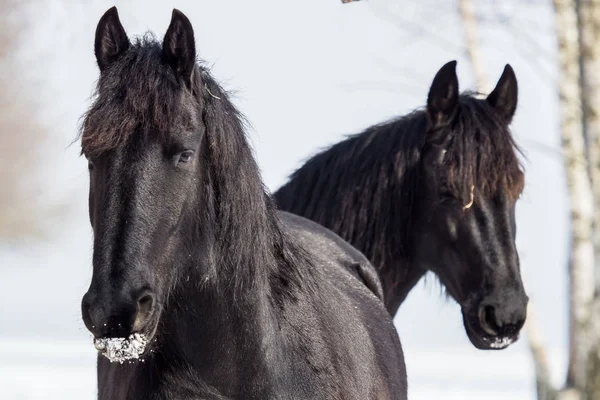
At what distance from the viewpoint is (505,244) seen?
17.1 feet

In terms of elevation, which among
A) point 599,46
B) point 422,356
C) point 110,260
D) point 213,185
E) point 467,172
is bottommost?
point 422,356

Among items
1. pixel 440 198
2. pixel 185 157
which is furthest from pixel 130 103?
pixel 440 198

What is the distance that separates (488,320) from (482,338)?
0.11 m

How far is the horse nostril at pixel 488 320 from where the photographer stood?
5102 millimetres

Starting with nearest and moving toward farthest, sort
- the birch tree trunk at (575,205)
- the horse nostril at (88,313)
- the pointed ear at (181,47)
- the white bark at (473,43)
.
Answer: the horse nostril at (88,313)
the pointed ear at (181,47)
the birch tree trunk at (575,205)
the white bark at (473,43)

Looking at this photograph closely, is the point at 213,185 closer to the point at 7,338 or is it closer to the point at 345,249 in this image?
the point at 345,249

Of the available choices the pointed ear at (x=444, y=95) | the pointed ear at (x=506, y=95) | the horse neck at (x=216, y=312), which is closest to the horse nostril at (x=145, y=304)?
the horse neck at (x=216, y=312)

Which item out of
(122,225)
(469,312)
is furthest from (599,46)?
(122,225)

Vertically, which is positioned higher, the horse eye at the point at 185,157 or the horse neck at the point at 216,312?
the horse eye at the point at 185,157

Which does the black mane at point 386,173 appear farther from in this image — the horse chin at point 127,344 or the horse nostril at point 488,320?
the horse chin at point 127,344

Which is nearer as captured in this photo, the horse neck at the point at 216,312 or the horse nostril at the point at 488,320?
the horse neck at the point at 216,312

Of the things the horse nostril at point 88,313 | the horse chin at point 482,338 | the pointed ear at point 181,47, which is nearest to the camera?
the horse nostril at point 88,313

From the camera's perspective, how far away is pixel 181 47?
312 cm

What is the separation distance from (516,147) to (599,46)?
804mm
